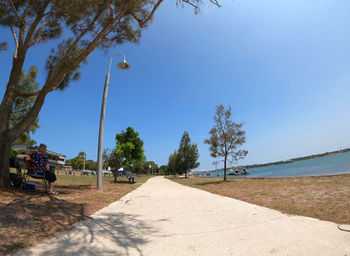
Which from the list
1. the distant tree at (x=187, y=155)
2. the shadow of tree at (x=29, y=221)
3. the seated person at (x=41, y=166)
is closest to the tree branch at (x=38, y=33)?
the seated person at (x=41, y=166)

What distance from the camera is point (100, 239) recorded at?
252 centimetres

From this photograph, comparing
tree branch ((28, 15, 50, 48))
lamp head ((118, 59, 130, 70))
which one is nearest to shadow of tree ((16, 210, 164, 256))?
tree branch ((28, 15, 50, 48))

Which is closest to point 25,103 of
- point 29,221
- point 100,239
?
point 29,221

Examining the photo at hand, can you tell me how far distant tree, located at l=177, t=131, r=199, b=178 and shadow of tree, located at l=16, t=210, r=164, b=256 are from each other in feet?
116

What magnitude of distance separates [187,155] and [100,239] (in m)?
36.9

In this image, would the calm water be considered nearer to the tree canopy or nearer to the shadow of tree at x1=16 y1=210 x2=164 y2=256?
the tree canopy

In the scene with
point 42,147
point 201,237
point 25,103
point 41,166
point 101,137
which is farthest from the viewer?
point 25,103

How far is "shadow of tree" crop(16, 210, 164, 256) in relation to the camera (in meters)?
2.13

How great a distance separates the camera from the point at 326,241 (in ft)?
7.80

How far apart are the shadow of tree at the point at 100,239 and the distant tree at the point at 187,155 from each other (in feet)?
116

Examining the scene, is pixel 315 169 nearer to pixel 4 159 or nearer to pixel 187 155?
pixel 187 155

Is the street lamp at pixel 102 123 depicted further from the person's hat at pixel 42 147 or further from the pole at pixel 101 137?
the person's hat at pixel 42 147

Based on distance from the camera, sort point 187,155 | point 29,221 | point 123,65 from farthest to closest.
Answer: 1. point 187,155
2. point 123,65
3. point 29,221

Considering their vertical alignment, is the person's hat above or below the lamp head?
below
